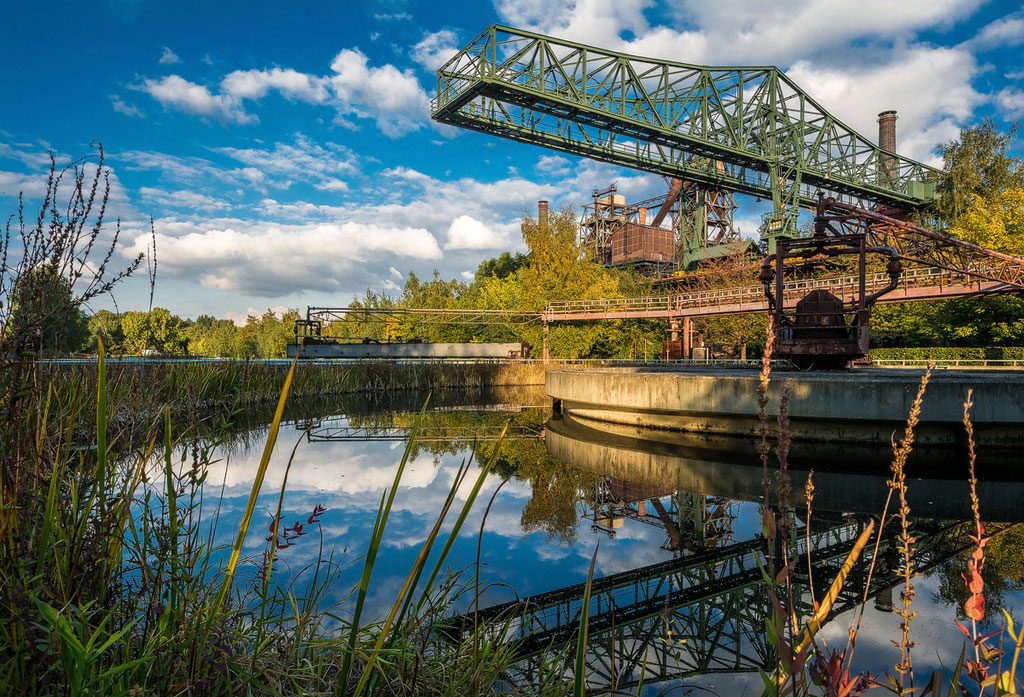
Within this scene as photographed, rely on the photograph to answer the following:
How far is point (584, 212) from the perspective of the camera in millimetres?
60312

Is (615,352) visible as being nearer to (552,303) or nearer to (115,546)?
(552,303)

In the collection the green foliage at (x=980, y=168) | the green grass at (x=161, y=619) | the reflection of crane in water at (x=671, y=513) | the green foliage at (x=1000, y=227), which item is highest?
the green foliage at (x=980, y=168)

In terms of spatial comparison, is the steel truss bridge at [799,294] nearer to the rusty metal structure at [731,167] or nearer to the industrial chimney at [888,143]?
the rusty metal structure at [731,167]

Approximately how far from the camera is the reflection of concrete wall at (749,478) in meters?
4.40

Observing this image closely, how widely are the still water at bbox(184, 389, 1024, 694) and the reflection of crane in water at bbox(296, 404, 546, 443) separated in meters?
0.73

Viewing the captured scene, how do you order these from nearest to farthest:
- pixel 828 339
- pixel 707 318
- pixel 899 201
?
pixel 828 339
pixel 707 318
pixel 899 201

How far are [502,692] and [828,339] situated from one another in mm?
9375

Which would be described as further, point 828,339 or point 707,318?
point 707,318

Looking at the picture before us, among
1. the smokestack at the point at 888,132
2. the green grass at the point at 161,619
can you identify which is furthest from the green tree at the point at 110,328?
the smokestack at the point at 888,132

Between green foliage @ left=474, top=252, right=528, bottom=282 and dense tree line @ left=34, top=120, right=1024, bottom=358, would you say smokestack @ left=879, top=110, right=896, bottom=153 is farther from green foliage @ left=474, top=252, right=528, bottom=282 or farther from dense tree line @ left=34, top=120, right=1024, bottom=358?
green foliage @ left=474, top=252, right=528, bottom=282

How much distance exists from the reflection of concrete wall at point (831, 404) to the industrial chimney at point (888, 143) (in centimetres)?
5078

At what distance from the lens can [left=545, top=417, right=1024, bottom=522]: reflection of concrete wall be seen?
440cm

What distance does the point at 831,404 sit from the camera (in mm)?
6621

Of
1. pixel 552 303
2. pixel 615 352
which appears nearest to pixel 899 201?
pixel 615 352
